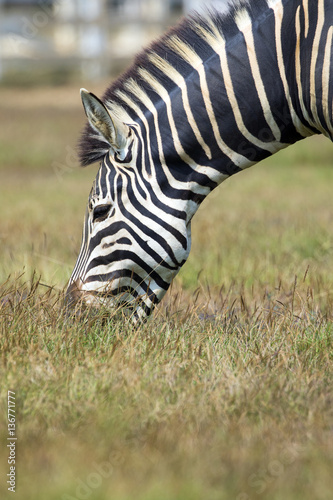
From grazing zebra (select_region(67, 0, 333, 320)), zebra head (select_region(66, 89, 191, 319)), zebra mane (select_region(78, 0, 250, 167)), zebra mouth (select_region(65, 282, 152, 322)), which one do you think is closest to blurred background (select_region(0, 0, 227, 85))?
zebra mane (select_region(78, 0, 250, 167))

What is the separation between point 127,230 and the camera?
11.2 ft

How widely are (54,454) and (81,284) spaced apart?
1.25 meters

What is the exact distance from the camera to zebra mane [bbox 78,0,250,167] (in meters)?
3.50

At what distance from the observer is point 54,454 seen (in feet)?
7.56

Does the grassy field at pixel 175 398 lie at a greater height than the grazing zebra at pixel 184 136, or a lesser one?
lesser

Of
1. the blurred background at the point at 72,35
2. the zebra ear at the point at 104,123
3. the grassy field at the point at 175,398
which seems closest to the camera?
the grassy field at the point at 175,398

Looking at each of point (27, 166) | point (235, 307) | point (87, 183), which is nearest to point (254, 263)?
point (235, 307)

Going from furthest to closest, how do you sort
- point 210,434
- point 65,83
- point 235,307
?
point 65,83
point 235,307
point 210,434

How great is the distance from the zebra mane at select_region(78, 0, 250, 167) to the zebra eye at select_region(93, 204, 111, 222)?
254mm

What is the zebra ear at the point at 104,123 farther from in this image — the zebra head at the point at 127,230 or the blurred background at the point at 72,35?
the blurred background at the point at 72,35

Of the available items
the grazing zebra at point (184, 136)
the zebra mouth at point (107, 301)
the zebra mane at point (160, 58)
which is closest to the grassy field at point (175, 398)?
the zebra mouth at point (107, 301)

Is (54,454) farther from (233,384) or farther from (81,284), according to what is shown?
(81,284)

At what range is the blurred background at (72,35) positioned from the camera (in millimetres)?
22016

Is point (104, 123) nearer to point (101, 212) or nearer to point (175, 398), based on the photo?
point (101, 212)
